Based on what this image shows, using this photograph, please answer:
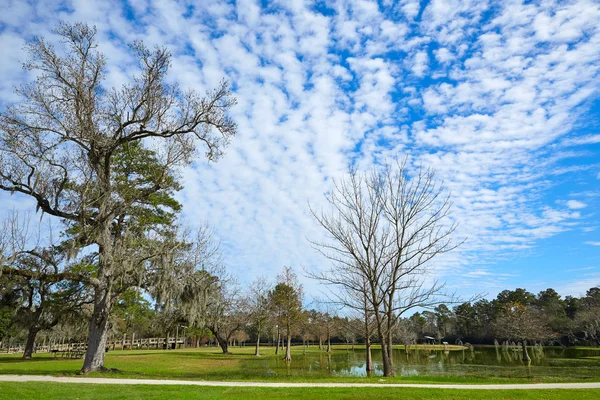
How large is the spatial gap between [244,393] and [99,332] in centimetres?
916

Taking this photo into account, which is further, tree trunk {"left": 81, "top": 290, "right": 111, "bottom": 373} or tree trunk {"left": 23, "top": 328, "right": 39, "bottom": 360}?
tree trunk {"left": 23, "top": 328, "right": 39, "bottom": 360}

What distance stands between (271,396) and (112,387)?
4.91 metres

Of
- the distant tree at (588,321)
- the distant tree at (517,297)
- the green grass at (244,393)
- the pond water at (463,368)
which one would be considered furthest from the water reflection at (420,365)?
the distant tree at (517,297)

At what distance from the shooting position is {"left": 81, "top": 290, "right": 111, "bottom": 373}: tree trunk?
1566cm

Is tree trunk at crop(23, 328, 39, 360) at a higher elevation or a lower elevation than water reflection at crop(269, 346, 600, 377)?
higher

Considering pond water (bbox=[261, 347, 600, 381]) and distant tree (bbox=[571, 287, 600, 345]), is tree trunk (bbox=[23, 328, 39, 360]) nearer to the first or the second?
pond water (bbox=[261, 347, 600, 381])

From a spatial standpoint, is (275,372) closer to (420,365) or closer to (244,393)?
(244,393)

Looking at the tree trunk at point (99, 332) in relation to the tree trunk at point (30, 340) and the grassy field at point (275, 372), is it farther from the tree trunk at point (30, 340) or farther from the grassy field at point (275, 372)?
the tree trunk at point (30, 340)

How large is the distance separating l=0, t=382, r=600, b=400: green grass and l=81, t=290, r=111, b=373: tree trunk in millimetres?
4481

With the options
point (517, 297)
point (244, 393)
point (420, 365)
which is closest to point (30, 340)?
point (244, 393)

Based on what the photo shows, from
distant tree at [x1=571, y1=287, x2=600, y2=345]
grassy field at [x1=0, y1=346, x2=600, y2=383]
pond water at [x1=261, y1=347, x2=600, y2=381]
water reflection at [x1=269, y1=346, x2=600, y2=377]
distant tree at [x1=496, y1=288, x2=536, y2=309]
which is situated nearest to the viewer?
grassy field at [x1=0, y1=346, x2=600, y2=383]

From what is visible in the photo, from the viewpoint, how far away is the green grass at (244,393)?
9344 millimetres

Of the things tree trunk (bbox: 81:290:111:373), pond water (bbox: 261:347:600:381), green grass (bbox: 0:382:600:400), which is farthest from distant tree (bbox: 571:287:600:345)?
tree trunk (bbox: 81:290:111:373)

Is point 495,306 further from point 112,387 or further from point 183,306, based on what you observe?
point 112,387
